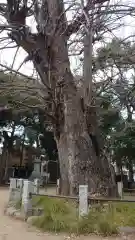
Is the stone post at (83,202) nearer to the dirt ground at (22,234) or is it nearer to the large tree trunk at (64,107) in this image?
the dirt ground at (22,234)

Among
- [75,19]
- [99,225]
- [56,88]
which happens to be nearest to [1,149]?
[56,88]

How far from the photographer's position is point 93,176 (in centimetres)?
945

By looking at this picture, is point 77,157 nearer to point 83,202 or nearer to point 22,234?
point 83,202

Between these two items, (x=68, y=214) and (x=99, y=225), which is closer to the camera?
(x=99, y=225)

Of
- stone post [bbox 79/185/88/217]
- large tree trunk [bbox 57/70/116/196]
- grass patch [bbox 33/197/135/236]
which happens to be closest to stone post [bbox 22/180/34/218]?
grass patch [bbox 33/197/135/236]

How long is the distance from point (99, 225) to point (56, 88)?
5126mm

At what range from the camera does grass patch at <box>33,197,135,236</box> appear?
6405mm

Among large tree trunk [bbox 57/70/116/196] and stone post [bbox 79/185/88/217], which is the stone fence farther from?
large tree trunk [bbox 57/70/116/196]

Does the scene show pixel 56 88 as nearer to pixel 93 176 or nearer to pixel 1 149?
pixel 93 176

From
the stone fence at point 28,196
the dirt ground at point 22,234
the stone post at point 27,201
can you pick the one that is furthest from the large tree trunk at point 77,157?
the dirt ground at point 22,234

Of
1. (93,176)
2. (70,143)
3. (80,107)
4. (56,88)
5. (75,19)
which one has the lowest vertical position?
(93,176)

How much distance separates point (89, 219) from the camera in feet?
21.9

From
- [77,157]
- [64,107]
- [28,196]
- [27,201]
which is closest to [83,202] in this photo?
[27,201]

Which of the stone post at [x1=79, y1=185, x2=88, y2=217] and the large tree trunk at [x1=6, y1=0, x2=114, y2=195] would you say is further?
the large tree trunk at [x1=6, y1=0, x2=114, y2=195]
